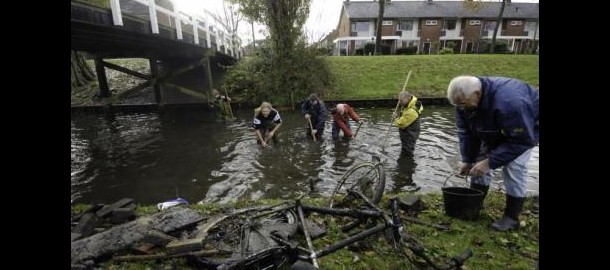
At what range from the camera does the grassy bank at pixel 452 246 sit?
359cm

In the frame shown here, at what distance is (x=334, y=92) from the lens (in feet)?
62.7

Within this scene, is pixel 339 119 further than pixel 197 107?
No

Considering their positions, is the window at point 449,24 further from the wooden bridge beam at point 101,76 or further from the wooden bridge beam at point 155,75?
the wooden bridge beam at point 101,76

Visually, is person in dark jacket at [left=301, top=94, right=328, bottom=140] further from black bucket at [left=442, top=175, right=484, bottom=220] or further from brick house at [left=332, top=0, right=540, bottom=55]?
brick house at [left=332, top=0, right=540, bottom=55]

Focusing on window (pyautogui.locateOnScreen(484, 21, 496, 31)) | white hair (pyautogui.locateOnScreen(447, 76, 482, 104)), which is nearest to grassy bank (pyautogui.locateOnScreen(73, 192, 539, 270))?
white hair (pyautogui.locateOnScreen(447, 76, 482, 104))

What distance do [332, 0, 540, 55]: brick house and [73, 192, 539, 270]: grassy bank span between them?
4401cm

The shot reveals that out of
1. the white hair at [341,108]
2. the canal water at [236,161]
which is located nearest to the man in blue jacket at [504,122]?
the canal water at [236,161]

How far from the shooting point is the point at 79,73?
23.9 metres

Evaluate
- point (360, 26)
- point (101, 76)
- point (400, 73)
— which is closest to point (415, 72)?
point (400, 73)

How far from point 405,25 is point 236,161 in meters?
45.0

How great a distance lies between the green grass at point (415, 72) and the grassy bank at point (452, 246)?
14.0m

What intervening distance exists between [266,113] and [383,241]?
20.7ft
